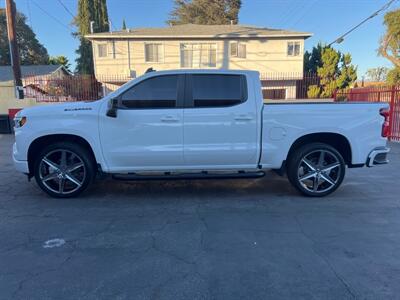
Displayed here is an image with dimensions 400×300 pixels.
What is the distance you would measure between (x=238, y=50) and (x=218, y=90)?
830 inches

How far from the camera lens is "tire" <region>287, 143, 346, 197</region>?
5.01 m

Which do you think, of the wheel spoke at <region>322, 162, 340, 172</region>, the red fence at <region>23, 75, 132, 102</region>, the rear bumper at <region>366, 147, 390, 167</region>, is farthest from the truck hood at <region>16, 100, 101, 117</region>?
the red fence at <region>23, 75, 132, 102</region>

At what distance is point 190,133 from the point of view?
481 cm

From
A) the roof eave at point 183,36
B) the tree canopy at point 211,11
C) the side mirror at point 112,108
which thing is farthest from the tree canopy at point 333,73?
the tree canopy at point 211,11

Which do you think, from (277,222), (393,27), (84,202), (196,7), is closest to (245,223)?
(277,222)

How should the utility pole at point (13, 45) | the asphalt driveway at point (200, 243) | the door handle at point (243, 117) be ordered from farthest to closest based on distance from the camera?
the utility pole at point (13, 45) → the door handle at point (243, 117) → the asphalt driveway at point (200, 243)

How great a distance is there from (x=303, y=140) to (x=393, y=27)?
3195 centimetres

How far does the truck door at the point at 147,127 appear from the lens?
4770 mm

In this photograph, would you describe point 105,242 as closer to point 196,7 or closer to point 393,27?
point 393,27

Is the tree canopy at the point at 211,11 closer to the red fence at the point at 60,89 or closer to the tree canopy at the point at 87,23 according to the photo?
the tree canopy at the point at 87,23

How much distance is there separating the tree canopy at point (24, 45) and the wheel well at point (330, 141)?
1970 inches

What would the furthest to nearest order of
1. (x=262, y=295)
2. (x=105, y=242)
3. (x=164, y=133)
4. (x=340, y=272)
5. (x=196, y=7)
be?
(x=196, y=7) → (x=164, y=133) → (x=105, y=242) → (x=340, y=272) → (x=262, y=295)

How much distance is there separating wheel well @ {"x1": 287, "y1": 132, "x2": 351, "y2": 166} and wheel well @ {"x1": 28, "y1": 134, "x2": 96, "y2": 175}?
3311 mm

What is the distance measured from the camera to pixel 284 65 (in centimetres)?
2497
